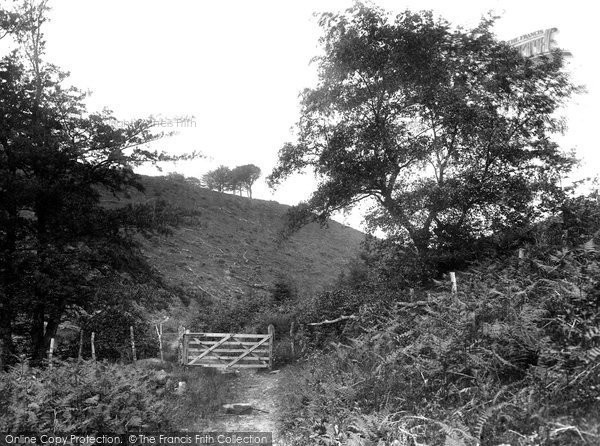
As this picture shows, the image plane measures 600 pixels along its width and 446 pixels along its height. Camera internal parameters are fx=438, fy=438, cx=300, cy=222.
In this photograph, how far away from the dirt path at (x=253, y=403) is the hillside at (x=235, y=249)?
11594 mm

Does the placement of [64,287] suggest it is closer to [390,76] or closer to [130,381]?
[130,381]

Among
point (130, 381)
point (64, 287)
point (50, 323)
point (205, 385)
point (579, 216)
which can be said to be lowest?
point (205, 385)

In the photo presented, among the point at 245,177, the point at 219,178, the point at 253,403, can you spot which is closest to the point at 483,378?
the point at 253,403

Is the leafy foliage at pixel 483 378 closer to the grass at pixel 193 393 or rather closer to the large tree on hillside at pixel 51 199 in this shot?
the grass at pixel 193 393

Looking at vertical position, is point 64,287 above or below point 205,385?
above

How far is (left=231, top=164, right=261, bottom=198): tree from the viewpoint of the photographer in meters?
64.8

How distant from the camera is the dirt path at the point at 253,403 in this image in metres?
9.38

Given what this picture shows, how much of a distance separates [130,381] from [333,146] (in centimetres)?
1102

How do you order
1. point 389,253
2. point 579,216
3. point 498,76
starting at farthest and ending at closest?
point 389,253, point 498,76, point 579,216

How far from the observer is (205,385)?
42.0ft

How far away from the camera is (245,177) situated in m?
64.8

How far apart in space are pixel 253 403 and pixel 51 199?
8.44m

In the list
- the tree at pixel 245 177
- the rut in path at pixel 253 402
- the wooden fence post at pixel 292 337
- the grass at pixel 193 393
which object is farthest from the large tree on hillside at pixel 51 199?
the tree at pixel 245 177

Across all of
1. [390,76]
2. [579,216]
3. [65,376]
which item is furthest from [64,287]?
[579,216]
